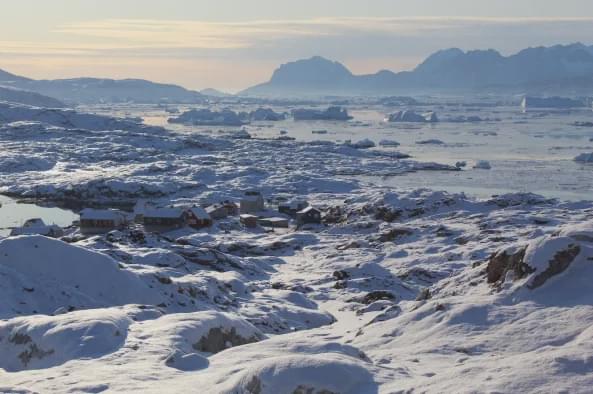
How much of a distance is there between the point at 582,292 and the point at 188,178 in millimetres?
65327

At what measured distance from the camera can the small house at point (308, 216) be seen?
178ft

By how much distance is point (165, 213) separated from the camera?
51875 mm

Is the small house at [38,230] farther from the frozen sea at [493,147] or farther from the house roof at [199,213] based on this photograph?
the frozen sea at [493,147]

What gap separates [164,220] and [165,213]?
515mm

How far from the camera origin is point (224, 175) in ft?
268

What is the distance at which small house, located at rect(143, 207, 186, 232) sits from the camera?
169 ft

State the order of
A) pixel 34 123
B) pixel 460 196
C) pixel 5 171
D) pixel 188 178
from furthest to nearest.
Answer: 1. pixel 34 123
2. pixel 5 171
3. pixel 188 178
4. pixel 460 196

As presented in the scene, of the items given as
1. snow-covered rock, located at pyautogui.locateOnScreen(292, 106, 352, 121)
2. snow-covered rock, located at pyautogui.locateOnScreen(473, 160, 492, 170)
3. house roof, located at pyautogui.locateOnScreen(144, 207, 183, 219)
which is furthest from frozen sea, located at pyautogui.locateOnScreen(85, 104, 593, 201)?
house roof, located at pyautogui.locateOnScreen(144, 207, 183, 219)

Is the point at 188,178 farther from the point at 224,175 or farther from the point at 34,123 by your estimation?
the point at 34,123

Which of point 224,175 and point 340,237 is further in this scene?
point 224,175

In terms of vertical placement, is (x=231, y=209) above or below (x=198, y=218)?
below

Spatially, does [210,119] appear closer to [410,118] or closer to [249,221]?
[410,118]

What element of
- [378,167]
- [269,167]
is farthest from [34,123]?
[378,167]

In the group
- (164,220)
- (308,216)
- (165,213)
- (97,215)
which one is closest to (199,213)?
(165,213)
